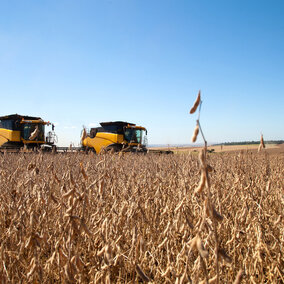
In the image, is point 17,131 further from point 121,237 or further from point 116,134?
point 121,237

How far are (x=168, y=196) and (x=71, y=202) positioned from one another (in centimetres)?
171

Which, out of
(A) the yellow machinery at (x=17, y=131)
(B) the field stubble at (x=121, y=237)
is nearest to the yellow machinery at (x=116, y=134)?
(A) the yellow machinery at (x=17, y=131)

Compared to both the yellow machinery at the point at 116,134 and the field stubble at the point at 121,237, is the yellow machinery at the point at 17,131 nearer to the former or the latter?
the yellow machinery at the point at 116,134

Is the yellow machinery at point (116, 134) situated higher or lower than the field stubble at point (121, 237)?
higher

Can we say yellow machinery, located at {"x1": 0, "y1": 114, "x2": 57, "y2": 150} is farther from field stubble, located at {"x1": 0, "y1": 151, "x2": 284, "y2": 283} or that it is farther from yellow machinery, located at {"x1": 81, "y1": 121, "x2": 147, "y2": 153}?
field stubble, located at {"x1": 0, "y1": 151, "x2": 284, "y2": 283}

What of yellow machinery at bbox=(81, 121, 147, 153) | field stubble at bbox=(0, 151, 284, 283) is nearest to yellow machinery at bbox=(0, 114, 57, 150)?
yellow machinery at bbox=(81, 121, 147, 153)

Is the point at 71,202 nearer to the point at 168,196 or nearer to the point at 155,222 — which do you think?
the point at 155,222

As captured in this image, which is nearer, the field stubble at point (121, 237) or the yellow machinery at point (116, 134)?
the field stubble at point (121, 237)

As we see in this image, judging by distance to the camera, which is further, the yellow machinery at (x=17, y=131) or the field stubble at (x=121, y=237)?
the yellow machinery at (x=17, y=131)

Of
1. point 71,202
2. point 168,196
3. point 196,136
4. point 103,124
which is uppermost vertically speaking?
point 103,124

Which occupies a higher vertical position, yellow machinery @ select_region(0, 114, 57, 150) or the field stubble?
yellow machinery @ select_region(0, 114, 57, 150)

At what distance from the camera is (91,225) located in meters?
1.92

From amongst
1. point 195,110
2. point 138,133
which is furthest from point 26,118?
point 195,110

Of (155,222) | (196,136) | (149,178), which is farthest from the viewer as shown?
(149,178)
